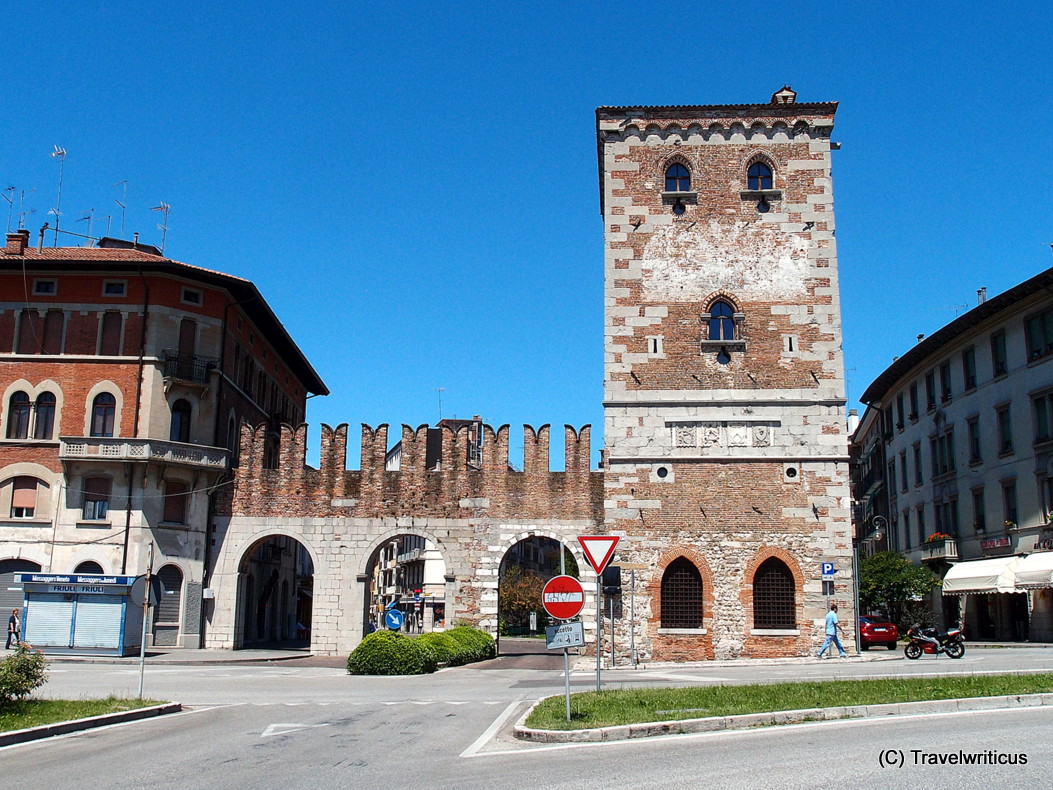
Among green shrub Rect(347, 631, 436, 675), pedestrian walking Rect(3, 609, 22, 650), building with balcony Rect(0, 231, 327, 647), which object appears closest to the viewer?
green shrub Rect(347, 631, 436, 675)

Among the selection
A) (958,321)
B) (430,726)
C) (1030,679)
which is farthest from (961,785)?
(958,321)

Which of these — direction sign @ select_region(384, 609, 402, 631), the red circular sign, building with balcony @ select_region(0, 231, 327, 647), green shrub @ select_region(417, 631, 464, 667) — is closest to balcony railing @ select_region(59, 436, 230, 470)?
building with balcony @ select_region(0, 231, 327, 647)

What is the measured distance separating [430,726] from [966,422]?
1565 inches

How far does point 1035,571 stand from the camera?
3725cm

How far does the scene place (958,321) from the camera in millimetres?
46531

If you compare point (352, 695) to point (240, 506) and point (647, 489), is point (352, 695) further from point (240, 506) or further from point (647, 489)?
point (240, 506)

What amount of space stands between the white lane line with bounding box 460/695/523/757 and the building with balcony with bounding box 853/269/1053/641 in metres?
26.6

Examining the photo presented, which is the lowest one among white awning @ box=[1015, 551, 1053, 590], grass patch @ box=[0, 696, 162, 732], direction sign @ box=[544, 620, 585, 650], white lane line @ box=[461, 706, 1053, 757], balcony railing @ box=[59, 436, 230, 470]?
grass patch @ box=[0, 696, 162, 732]

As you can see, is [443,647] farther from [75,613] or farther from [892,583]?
[892,583]

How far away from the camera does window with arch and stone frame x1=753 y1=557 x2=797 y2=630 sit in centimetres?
2977

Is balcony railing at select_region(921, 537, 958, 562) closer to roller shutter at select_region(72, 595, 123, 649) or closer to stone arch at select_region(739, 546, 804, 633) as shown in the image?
stone arch at select_region(739, 546, 804, 633)

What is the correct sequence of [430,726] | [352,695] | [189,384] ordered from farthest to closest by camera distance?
[189,384] → [352,695] → [430,726]

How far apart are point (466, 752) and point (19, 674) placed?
744 centimetres

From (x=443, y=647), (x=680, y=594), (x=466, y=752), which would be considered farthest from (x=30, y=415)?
(x=466, y=752)
